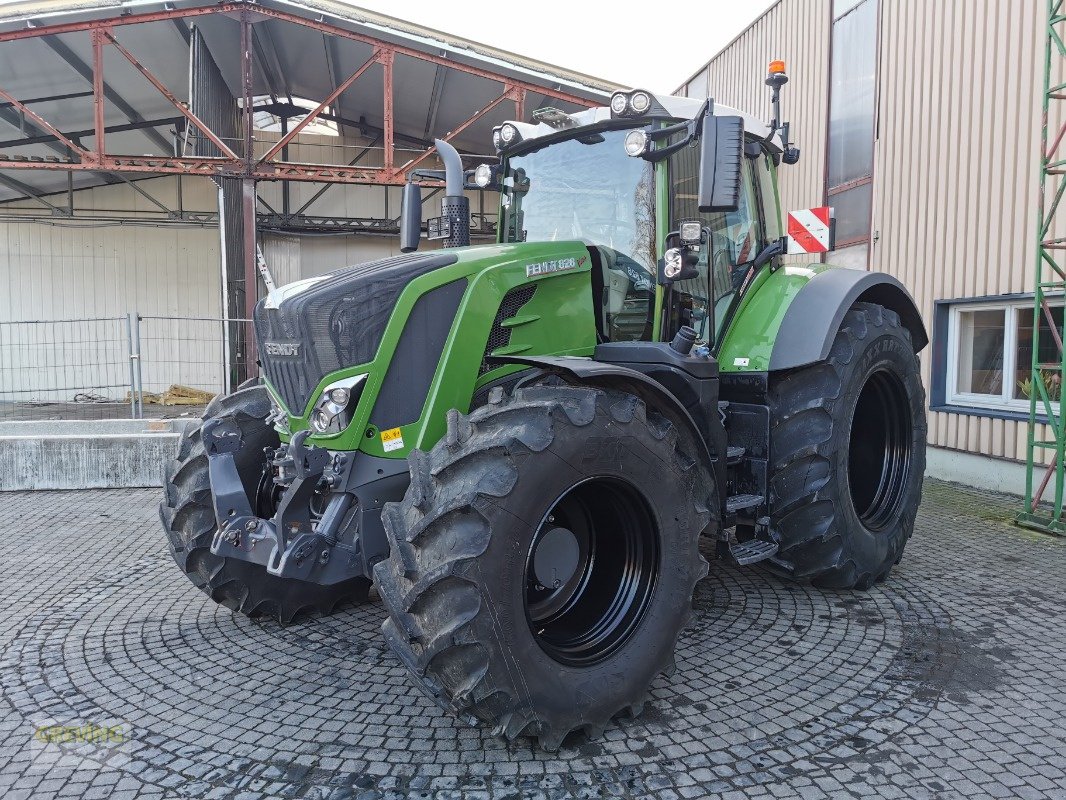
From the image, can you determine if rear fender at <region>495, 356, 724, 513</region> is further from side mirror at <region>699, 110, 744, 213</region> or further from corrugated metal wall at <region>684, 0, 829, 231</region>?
corrugated metal wall at <region>684, 0, 829, 231</region>

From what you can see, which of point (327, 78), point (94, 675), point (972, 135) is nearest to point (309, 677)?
point (94, 675)

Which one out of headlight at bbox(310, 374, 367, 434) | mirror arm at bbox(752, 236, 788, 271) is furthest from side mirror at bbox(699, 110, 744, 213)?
headlight at bbox(310, 374, 367, 434)

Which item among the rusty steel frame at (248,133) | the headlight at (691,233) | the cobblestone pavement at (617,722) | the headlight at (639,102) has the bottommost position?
the cobblestone pavement at (617,722)

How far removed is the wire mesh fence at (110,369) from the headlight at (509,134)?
6347 mm

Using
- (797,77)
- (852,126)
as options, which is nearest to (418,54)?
(797,77)

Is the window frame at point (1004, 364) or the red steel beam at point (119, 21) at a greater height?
the red steel beam at point (119, 21)

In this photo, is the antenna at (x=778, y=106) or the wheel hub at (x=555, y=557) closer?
the wheel hub at (x=555, y=557)

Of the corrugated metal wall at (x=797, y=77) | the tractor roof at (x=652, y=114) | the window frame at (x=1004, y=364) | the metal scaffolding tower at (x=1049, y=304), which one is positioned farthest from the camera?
the corrugated metal wall at (x=797, y=77)

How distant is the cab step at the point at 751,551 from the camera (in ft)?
12.8

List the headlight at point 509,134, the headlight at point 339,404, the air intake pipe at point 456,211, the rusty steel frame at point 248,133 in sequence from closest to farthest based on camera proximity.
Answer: the headlight at point 339,404
the air intake pipe at point 456,211
the headlight at point 509,134
the rusty steel frame at point 248,133

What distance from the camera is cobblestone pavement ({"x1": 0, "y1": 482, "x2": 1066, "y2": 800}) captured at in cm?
271

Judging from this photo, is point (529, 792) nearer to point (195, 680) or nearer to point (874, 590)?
point (195, 680)

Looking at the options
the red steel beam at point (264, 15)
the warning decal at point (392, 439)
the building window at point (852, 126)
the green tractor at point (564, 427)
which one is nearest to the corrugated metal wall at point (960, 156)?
the building window at point (852, 126)

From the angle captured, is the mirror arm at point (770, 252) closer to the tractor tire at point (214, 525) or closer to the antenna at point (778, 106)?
the antenna at point (778, 106)
